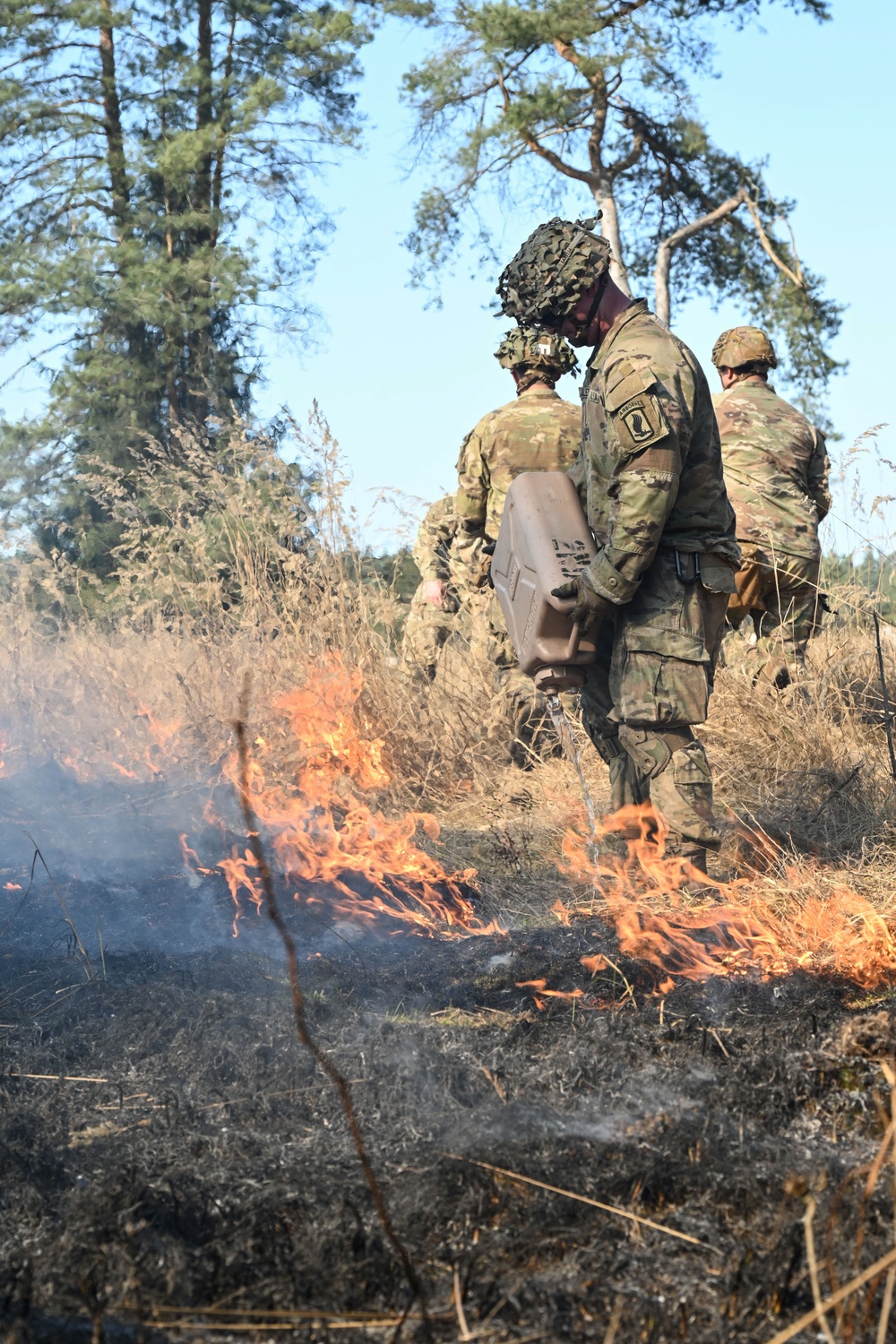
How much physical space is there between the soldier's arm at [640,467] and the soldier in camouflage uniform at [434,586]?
10.4 feet

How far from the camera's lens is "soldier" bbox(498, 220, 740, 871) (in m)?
3.60

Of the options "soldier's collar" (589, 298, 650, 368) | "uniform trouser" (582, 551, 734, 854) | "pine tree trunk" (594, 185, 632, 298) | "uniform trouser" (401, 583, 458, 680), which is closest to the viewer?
"uniform trouser" (582, 551, 734, 854)

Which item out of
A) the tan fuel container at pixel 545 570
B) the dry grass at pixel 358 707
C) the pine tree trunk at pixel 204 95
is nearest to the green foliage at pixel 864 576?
the dry grass at pixel 358 707

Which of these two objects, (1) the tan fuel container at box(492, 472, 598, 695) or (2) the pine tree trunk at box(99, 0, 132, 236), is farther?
(2) the pine tree trunk at box(99, 0, 132, 236)

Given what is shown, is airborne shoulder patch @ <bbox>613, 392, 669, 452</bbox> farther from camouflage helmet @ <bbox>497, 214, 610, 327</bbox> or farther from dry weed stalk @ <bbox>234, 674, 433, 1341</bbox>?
dry weed stalk @ <bbox>234, 674, 433, 1341</bbox>

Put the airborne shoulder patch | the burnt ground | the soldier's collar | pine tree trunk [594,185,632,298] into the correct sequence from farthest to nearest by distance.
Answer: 1. pine tree trunk [594,185,632,298]
2. the soldier's collar
3. the airborne shoulder patch
4. the burnt ground

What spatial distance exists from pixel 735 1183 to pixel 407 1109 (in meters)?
0.74

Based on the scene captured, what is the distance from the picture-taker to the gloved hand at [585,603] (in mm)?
3738

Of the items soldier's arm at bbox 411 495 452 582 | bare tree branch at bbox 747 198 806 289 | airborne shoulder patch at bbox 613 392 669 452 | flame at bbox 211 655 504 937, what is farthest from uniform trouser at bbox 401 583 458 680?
bare tree branch at bbox 747 198 806 289

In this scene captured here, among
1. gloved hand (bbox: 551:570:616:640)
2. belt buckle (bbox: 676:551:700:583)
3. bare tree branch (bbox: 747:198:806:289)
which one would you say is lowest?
gloved hand (bbox: 551:570:616:640)

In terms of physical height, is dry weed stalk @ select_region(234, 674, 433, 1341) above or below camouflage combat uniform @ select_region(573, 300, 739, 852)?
below

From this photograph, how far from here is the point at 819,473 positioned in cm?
633

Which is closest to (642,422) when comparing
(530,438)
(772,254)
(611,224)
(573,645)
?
(573,645)

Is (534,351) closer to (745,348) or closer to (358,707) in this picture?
(745,348)
